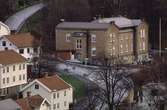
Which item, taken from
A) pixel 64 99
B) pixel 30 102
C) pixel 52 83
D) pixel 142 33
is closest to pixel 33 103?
pixel 30 102

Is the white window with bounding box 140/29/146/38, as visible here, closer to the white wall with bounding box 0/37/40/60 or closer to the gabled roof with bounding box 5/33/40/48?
the gabled roof with bounding box 5/33/40/48

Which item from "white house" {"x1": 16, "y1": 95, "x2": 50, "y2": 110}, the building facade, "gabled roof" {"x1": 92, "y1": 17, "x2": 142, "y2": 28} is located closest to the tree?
"white house" {"x1": 16, "y1": 95, "x2": 50, "y2": 110}

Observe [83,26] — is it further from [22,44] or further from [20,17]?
[20,17]

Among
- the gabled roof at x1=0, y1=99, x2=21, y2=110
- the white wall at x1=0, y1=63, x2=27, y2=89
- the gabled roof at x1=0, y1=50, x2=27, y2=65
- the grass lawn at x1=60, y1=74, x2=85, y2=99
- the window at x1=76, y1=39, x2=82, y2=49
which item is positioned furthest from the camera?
the window at x1=76, y1=39, x2=82, y2=49

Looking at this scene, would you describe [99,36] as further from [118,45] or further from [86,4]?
[86,4]

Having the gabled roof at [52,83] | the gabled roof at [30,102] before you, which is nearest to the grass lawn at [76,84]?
the gabled roof at [52,83]
